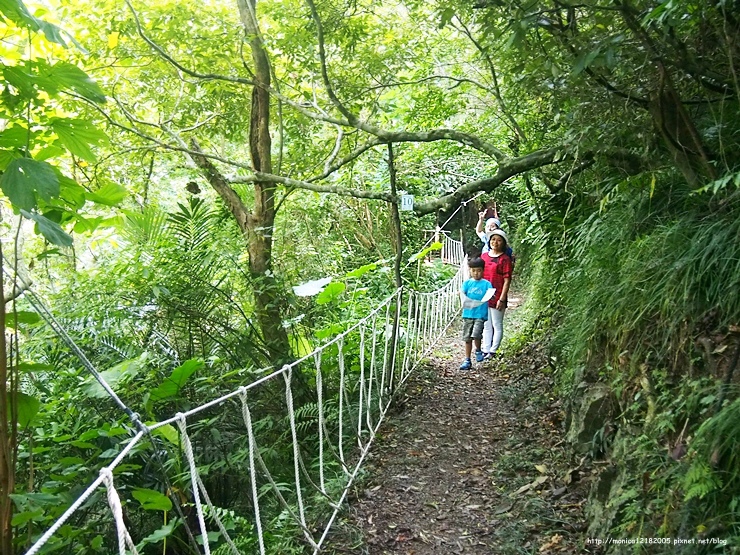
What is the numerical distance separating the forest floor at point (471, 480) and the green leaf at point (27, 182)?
7.02 ft

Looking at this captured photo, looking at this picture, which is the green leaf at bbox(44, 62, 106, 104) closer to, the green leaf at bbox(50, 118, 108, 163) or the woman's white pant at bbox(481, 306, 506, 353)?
the green leaf at bbox(50, 118, 108, 163)

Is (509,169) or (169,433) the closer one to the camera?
(169,433)

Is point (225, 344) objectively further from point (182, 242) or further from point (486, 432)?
point (486, 432)

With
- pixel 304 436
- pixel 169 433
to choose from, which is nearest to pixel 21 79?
pixel 169 433

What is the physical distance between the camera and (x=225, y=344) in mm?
4047

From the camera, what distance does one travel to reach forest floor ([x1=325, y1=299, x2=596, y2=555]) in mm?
2773

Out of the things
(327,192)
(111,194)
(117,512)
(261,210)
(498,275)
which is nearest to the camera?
(117,512)

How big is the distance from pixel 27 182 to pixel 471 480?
2.94 metres

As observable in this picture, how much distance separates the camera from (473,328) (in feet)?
20.3

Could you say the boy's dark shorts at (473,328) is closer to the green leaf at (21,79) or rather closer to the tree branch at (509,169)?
the tree branch at (509,169)

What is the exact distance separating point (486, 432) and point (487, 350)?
2431 millimetres

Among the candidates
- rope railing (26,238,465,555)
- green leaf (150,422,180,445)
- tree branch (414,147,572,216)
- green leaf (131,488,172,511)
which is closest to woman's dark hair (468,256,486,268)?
rope railing (26,238,465,555)

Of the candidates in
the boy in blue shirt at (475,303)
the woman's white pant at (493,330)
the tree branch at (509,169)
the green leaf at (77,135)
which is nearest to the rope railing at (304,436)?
the boy in blue shirt at (475,303)

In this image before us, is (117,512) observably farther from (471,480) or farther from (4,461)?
(471,480)
